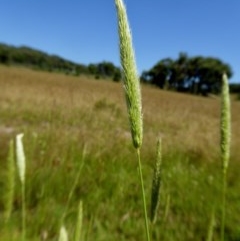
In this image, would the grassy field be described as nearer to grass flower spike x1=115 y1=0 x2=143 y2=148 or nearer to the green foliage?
grass flower spike x1=115 y1=0 x2=143 y2=148

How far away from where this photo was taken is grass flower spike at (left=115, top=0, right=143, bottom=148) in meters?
0.83

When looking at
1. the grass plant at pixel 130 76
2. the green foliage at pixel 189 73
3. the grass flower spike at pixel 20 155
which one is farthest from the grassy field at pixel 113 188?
the green foliage at pixel 189 73

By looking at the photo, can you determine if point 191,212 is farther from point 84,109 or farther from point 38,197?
point 84,109

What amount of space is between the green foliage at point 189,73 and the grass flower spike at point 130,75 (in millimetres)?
60626

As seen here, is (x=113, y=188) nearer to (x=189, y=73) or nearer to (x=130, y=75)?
(x=130, y=75)

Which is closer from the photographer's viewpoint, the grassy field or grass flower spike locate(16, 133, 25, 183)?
grass flower spike locate(16, 133, 25, 183)

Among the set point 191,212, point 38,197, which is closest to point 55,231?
point 38,197

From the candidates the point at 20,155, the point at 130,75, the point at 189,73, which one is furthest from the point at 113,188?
the point at 189,73

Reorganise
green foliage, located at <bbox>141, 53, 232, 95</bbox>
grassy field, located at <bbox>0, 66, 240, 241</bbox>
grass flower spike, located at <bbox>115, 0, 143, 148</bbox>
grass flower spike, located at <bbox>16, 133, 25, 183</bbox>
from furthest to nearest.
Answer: green foliage, located at <bbox>141, 53, 232, 95</bbox> → grassy field, located at <bbox>0, 66, 240, 241</bbox> → grass flower spike, located at <bbox>16, 133, 25, 183</bbox> → grass flower spike, located at <bbox>115, 0, 143, 148</bbox>

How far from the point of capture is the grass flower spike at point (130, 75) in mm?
832

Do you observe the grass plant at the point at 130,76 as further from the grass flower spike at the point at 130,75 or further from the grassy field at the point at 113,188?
the grassy field at the point at 113,188

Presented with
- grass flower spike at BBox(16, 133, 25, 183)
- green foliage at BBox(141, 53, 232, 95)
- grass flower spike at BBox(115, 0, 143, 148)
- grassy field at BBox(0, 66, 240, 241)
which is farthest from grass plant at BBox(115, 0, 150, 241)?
green foliage at BBox(141, 53, 232, 95)

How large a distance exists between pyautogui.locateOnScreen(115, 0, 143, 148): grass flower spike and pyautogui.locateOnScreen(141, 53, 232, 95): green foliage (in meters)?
60.6

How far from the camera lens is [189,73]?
71.1 meters
